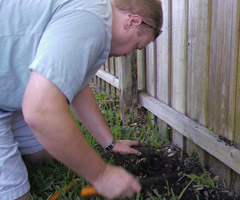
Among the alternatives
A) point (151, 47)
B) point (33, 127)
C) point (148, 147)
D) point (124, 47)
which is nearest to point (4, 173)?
point (33, 127)

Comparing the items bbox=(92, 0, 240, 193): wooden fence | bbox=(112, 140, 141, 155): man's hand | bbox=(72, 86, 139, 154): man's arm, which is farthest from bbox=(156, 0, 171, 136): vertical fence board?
bbox=(72, 86, 139, 154): man's arm

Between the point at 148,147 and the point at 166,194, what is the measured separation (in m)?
0.58

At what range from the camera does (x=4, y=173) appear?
199cm

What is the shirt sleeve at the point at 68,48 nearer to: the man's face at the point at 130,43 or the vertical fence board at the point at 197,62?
the man's face at the point at 130,43

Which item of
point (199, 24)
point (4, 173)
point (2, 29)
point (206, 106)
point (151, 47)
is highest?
point (2, 29)

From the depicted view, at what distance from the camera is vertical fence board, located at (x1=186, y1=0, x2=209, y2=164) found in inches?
86.7

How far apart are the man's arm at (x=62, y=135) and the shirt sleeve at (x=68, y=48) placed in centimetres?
4

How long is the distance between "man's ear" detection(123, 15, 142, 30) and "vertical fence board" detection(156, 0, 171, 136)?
103 centimetres

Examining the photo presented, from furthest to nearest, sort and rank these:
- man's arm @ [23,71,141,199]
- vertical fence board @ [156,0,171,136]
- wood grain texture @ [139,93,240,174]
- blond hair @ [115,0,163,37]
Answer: vertical fence board @ [156,0,171,136], wood grain texture @ [139,93,240,174], blond hair @ [115,0,163,37], man's arm @ [23,71,141,199]

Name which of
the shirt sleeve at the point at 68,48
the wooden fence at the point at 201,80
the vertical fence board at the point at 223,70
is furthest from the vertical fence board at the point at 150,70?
the shirt sleeve at the point at 68,48

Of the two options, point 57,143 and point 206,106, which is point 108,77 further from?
point 57,143

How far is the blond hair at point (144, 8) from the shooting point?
164cm

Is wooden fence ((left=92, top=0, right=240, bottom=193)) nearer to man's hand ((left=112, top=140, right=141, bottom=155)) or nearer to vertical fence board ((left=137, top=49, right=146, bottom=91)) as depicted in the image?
vertical fence board ((left=137, top=49, right=146, bottom=91))

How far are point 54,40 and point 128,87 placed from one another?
6.46 ft
